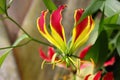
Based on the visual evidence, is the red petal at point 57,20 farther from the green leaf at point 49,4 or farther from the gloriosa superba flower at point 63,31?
the green leaf at point 49,4

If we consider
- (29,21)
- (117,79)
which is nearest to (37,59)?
(29,21)

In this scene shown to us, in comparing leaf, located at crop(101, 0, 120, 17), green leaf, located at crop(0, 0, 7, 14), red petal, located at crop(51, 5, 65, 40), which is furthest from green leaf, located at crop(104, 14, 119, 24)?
green leaf, located at crop(0, 0, 7, 14)

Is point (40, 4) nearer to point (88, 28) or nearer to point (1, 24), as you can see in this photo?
point (1, 24)

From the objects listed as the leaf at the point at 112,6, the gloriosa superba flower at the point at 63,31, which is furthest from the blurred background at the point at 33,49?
the gloriosa superba flower at the point at 63,31

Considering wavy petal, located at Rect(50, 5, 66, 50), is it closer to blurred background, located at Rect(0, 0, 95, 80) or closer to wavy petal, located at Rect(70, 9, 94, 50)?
wavy petal, located at Rect(70, 9, 94, 50)

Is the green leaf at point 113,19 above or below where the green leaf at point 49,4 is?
below
